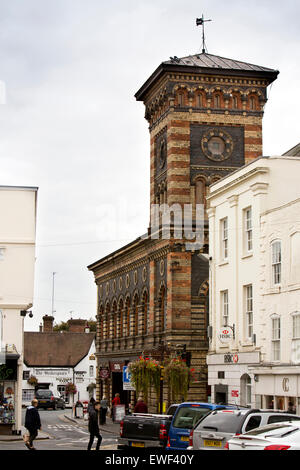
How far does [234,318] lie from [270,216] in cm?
532

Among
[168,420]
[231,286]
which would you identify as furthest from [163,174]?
[168,420]

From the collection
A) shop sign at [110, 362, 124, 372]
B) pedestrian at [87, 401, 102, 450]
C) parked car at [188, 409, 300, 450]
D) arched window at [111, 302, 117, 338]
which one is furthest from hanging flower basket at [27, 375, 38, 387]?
parked car at [188, 409, 300, 450]

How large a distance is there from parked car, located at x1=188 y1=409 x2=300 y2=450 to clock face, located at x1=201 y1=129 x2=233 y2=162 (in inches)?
1234

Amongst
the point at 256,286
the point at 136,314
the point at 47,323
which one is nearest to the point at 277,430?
the point at 256,286

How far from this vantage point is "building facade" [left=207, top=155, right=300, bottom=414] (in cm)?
3291

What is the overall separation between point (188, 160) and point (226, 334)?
15.7 metres

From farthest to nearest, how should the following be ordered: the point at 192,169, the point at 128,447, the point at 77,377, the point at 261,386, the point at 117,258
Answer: the point at 77,377, the point at 117,258, the point at 192,169, the point at 261,386, the point at 128,447

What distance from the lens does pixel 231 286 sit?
38438 mm

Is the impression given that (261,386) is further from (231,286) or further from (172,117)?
(172,117)

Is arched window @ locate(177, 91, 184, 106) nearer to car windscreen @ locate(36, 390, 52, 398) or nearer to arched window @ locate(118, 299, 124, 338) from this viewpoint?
arched window @ locate(118, 299, 124, 338)

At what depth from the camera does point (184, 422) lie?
23.3 meters

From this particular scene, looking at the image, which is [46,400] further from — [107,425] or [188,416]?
[188,416]

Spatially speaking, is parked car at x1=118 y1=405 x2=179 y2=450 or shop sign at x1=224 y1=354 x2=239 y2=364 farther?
shop sign at x1=224 y1=354 x2=239 y2=364

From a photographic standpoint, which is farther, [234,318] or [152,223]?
[152,223]
